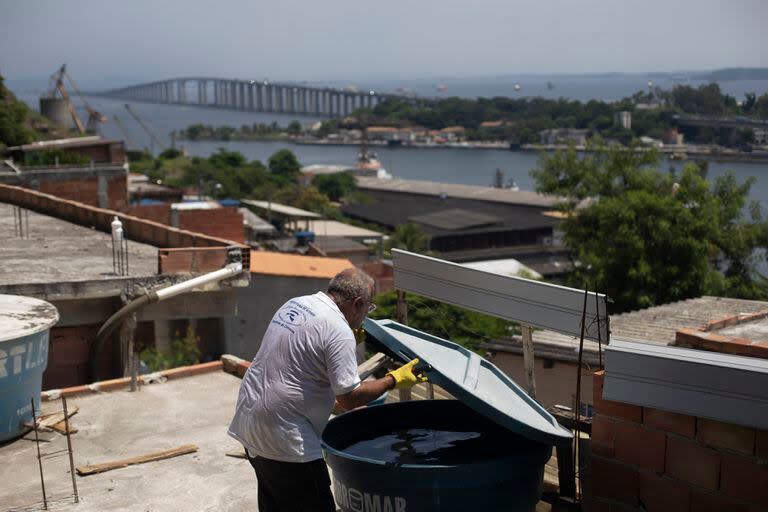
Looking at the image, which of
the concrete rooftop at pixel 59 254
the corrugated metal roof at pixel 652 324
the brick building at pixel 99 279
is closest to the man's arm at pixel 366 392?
the corrugated metal roof at pixel 652 324

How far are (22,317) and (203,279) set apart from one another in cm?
409

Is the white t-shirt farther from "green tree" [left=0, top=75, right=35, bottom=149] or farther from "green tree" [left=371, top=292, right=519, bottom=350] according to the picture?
"green tree" [left=0, top=75, right=35, bottom=149]

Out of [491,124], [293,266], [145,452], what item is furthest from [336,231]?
[491,124]

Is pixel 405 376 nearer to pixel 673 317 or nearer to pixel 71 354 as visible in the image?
pixel 71 354

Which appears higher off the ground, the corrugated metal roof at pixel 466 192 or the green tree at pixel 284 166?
the green tree at pixel 284 166

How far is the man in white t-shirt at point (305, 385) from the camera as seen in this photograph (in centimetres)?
318

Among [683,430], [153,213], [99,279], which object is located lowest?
[153,213]

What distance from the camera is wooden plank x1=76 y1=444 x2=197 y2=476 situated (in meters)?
5.12

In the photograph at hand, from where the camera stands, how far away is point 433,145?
614 feet

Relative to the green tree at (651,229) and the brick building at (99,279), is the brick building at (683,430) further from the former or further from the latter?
the green tree at (651,229)

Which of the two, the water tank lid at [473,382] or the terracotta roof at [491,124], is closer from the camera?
the water tank lid at [473,382]

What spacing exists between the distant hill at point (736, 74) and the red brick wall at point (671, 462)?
95.1 feet

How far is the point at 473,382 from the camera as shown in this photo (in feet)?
10.7

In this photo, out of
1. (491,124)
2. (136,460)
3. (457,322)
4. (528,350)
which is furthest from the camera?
(491,124)
